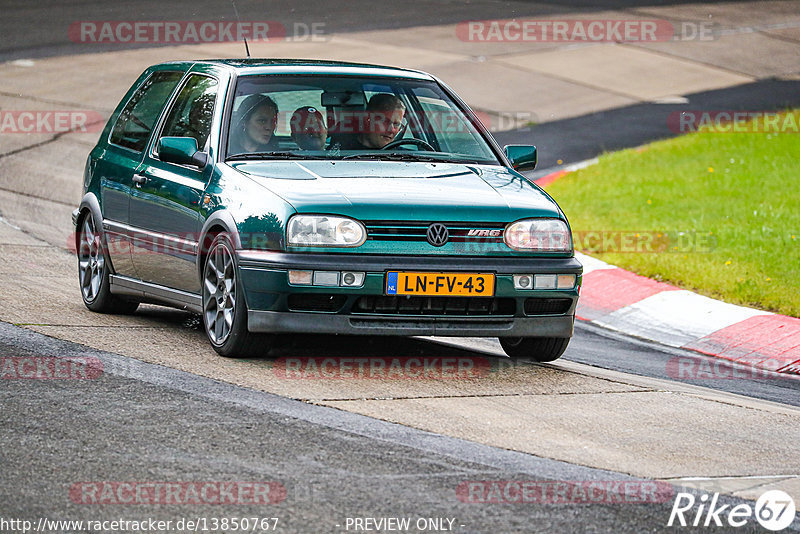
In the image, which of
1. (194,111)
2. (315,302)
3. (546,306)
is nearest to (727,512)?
(546,306)

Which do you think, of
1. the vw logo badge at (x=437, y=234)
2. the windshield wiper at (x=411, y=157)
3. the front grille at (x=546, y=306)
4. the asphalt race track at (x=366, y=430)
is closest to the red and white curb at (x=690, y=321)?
the asphalt race track at (x=366, y=430)

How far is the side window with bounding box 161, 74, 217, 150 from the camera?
791 centimetres

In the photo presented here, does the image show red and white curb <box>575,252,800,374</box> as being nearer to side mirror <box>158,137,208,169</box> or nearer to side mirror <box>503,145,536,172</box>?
side mirror <box>503,145,536,172</box>

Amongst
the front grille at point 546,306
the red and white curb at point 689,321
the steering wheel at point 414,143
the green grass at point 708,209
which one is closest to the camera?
the front grille at point 546,306

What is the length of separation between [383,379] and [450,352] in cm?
121

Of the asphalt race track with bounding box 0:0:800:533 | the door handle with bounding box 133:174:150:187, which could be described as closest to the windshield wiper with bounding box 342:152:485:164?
the asphalt race track with bounding box 0:0:800:533

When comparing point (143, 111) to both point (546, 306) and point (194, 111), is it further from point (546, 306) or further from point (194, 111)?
point (546, 306)

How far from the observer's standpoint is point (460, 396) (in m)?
6.58

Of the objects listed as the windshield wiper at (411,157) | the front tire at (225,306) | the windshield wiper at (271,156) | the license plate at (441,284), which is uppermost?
the windshield wiper at (271,156)

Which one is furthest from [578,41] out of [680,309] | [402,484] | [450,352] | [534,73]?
[402,484]

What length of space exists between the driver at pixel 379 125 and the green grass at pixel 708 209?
11.0 feet

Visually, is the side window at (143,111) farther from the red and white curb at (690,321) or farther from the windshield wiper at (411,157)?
the red and white curb at (690,321)

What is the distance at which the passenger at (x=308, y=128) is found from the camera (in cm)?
772

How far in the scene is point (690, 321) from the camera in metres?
9.66
